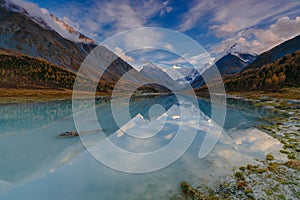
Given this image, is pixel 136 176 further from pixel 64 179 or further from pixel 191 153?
pixel 191 153

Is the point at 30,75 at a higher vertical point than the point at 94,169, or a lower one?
higher

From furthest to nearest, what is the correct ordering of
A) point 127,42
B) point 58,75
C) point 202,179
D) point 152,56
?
point 58,75, point 152,56, point 127,42, point 202,179

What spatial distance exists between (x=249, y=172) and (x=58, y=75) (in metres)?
168

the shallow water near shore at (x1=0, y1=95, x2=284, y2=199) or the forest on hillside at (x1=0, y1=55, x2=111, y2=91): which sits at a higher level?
the forest on hillside at (x1=0, y1=55, x2=111, y2=91)

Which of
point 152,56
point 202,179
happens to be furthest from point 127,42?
point 202,179

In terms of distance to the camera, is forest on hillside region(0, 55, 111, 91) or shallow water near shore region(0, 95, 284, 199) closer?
shallow water near shore region(0, 95, 284, 199)

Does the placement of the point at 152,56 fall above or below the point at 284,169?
above

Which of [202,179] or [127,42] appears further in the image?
[127,42]

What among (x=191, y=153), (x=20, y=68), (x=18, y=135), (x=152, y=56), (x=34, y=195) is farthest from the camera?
(x=20, y=68)

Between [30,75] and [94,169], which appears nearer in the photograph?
[94,169]

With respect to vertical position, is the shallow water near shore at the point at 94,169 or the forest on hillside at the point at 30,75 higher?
the forest on hillside at the point at 30,75

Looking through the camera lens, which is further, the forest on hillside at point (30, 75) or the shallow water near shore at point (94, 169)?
the forest on hillside at point (30, 75)

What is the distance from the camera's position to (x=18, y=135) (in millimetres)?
25688

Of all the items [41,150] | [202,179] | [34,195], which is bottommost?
[202,179]
